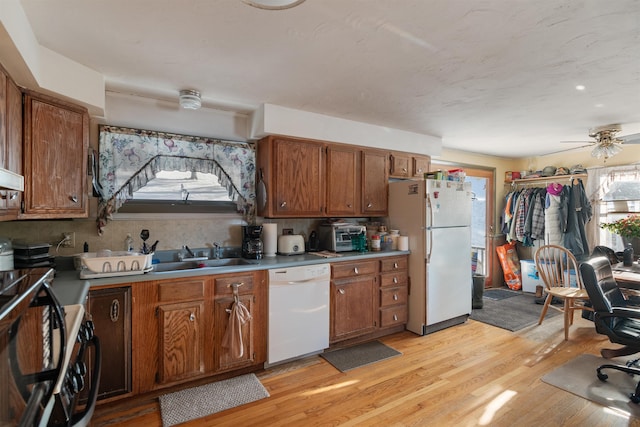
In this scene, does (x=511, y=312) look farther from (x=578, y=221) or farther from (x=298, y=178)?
(x=298, y=178)

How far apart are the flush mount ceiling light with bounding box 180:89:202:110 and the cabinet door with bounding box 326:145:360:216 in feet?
4.38

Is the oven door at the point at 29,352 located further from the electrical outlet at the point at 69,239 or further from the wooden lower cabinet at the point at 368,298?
the wooden lower cabinet at the point at 368,298

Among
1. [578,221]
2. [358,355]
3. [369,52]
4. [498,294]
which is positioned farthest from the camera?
[498,294]

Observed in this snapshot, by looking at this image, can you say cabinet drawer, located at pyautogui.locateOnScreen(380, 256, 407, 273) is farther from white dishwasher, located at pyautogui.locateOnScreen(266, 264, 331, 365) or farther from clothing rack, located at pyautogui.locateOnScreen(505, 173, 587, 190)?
clothing rack, located at pyautogui.locateOnScreen(505, 173, 587, 190)

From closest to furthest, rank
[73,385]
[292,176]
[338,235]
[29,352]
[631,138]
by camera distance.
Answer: [29,352] → [73,385] → [292,176] → [338,235] → [631,138]

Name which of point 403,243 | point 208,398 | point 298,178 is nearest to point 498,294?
point 403,243

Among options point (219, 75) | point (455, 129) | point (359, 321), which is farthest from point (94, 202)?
point (455, 129)

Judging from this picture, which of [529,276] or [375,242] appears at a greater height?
[375,242]

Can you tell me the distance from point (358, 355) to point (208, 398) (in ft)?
4.38

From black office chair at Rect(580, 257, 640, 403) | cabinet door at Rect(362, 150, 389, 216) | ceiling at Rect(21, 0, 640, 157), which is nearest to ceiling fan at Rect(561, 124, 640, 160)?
ceiling at Rect(21, 0, 640, 157)

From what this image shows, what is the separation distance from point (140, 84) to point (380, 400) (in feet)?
9.67

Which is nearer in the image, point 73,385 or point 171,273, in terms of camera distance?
point 73,385

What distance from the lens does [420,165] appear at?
161 inches

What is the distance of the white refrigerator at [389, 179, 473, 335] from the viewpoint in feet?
11.3
